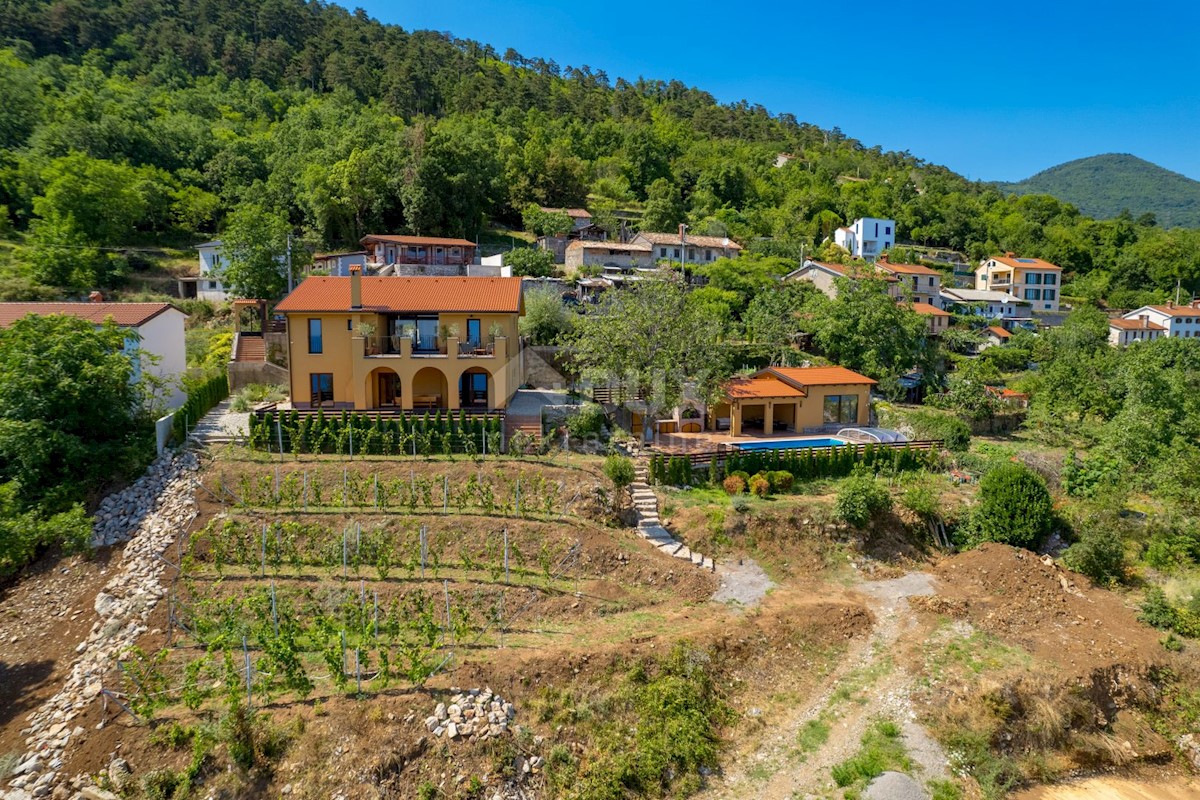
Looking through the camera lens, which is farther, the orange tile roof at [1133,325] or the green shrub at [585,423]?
the orange tile roof at [1133,325]

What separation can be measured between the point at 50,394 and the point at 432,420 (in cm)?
1253

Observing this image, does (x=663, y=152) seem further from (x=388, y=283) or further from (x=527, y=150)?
(x=388, y=283)

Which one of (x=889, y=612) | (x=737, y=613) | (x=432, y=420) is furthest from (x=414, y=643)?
(x=889, y=612)

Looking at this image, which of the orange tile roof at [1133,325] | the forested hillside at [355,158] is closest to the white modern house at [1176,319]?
the orange tile roof at [1133,325]

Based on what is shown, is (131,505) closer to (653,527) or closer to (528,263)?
(653,527)

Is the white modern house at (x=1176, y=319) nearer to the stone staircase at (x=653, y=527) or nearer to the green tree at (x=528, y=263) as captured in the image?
the green tree at (x=528, y=263)

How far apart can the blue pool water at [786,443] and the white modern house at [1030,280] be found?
54.2 m

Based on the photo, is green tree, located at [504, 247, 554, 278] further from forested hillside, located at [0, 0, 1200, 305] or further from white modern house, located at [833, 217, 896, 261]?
white modern house, located at [833, 217, 896, 261]

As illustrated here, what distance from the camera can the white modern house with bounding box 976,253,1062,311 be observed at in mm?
69750

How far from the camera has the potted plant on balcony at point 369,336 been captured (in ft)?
90.1

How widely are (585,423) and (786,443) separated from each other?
9.32 metres

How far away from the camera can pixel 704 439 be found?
3020 cm

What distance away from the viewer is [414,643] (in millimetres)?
15586

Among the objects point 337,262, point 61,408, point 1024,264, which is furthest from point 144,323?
point 1024,264
